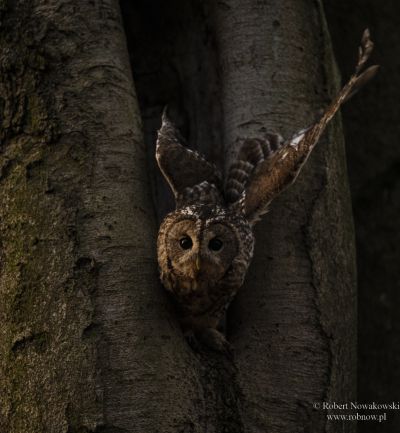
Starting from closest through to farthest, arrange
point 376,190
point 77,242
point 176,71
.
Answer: point 77,242, point 176,71, point 376,190

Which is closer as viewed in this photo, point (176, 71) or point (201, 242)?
point (201, 242)

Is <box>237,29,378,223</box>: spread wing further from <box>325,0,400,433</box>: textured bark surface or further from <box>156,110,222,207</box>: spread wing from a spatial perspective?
<box>325,0,400,433</box>: textured bark surface

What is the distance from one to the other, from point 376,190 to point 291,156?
0.96 meters

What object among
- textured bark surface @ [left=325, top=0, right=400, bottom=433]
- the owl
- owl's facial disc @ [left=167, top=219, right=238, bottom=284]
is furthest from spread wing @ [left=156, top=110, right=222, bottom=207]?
textured bark surface @ [left=325, top=0, right=400, bottom=433]

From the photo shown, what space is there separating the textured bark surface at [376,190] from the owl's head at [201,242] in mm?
921

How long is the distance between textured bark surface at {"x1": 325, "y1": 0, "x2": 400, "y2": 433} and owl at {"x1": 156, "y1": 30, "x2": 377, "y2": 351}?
2.37 ft

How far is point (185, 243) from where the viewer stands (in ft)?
7.59

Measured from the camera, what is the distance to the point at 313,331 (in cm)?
211

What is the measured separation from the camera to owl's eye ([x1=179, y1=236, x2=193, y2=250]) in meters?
2.31

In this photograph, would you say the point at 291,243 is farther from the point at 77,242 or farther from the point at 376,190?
the point at 376,190

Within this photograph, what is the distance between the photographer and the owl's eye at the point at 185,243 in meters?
2.31

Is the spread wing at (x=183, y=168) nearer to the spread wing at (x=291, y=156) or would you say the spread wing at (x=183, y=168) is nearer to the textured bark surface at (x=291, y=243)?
the textured bark surface at (x=291, y=243)

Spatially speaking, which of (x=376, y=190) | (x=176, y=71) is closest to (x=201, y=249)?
(x=176, y=71)

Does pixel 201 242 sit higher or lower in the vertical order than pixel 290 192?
lower
